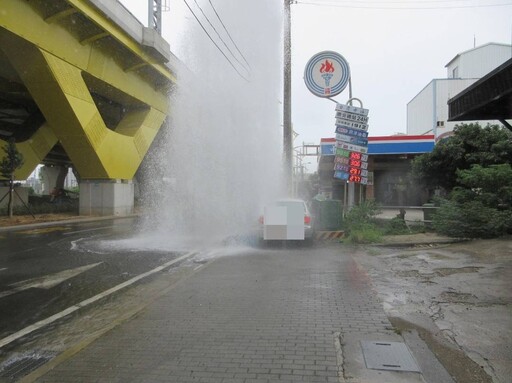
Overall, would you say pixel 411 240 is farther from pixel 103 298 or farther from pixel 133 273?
pixel 103 298

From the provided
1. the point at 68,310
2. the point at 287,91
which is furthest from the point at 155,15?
the point at 68,310

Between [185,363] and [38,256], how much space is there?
882 cm

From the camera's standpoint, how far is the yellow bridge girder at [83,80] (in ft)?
63.8

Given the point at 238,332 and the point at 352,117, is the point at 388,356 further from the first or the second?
the point at 352,117

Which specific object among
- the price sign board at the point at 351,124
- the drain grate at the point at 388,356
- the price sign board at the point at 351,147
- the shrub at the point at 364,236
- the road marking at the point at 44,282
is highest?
the price sign board at the point at 351,124

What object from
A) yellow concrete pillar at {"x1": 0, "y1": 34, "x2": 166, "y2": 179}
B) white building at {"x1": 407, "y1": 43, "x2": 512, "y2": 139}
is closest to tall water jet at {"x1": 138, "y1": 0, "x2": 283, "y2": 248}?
yellow concrete pillar at {"x1": 0, "y1": 34, "x2": 166, "y2": 179}

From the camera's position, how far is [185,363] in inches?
158

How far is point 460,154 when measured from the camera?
21.1 metres

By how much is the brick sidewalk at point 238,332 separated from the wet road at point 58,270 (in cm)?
164

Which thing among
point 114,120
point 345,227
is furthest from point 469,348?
point 114,120

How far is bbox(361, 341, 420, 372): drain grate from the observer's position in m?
3.80

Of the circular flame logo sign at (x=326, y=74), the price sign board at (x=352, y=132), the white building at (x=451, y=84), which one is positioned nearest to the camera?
the price sign board at (x=352, y=132)

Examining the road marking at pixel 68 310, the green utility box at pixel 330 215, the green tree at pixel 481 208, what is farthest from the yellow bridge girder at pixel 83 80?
the green tree at pixel 481 208

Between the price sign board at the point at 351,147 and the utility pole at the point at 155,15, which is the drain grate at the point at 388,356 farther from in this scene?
the utility pole at the point at 155,15
